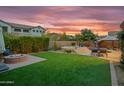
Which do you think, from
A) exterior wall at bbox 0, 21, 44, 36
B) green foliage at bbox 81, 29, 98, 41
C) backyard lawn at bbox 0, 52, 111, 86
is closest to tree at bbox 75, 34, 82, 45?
green foliage at bbox 81, 29, 98, 41

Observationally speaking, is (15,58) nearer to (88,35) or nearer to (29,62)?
(29,62)

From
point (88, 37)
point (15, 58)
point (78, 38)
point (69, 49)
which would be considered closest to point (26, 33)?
point (15, 58)

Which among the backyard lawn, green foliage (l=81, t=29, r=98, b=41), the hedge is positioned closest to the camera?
the backyard lawn

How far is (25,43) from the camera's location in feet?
21.4

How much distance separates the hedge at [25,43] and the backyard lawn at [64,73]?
2.34 ft

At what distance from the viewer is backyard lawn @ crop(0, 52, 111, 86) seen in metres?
5.34

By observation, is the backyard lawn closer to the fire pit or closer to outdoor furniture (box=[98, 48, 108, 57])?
outdoor furniture (box=[98, 48, 108, 57])

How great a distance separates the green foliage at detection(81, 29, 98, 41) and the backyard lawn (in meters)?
0.56

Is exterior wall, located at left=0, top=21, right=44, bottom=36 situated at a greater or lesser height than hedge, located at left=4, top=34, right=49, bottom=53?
greater

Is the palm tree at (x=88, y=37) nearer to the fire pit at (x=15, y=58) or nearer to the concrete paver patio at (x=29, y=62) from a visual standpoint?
the concrete paver patio at (x=29, y=62)

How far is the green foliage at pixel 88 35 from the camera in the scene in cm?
559

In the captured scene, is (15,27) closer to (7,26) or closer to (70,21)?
(7,26)

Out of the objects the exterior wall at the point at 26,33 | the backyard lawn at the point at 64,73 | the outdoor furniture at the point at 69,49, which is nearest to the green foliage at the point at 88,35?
the outdoor furniture at the point at 69,49

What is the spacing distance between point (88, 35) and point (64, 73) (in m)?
1.17
